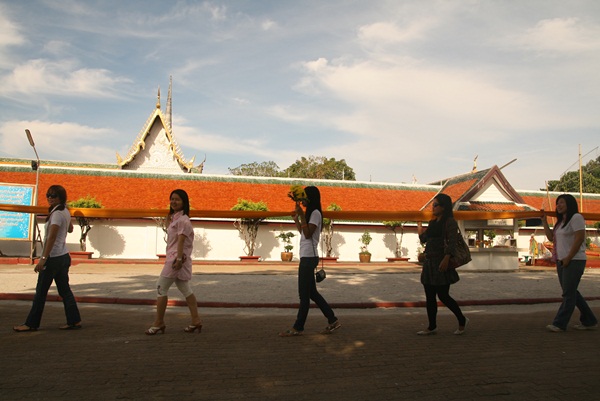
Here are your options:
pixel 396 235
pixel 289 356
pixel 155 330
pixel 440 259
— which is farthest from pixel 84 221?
pixel 440 259

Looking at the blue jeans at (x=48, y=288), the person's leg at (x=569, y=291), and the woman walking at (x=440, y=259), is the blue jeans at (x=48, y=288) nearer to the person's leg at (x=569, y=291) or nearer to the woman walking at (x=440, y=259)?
the woman walking at (x=440, y=259)

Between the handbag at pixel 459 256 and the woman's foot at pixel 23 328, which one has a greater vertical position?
the handbag at pixel 459 256

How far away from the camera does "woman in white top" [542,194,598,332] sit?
653 cm

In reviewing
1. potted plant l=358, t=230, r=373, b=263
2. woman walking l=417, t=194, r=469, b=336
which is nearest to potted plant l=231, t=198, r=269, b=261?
potted plant l=358, t=230, r=373, b=263

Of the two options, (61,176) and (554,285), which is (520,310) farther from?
(61,176)

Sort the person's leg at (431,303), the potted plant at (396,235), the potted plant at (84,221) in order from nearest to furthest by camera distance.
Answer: the person's leg at (431,303)
the potted plant at (84,221)
the potted plant at (396,235)

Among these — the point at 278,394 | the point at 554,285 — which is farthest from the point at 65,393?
the point at 554,285

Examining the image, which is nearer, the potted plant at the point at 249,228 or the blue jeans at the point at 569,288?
the blue jeans at the point at 569,288

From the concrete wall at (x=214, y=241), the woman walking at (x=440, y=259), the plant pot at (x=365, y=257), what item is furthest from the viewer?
the plant pot at (x=365, y=257)

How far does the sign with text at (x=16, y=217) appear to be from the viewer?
19594 mm

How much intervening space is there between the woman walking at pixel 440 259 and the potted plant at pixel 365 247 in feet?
59.1

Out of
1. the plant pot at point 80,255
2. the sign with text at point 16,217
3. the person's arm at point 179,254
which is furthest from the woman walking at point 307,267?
the plant pot at point 80,255

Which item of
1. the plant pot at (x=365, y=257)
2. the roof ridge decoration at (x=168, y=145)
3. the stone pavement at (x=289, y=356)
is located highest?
the roof ridge decoration at (x=168, y=145)

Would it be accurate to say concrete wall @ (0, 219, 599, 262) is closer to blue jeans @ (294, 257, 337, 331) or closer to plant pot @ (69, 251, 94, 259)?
plant pot @ (69, 251, 94, 259)
